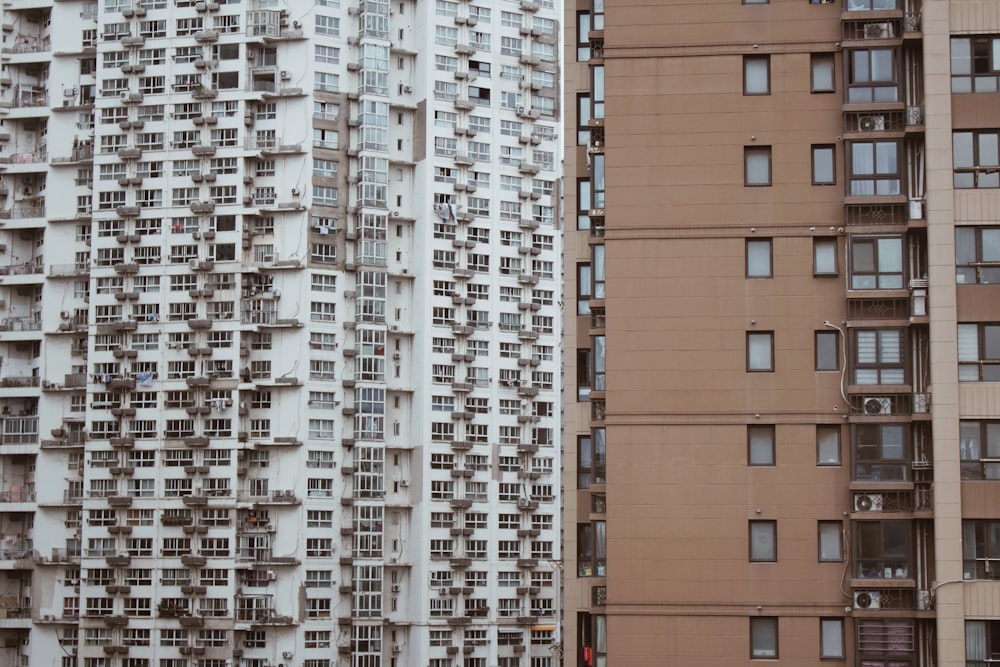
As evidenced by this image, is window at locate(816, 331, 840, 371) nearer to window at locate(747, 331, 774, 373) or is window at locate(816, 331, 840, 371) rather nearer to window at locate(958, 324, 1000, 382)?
window at locate(747, 331, 774, 373)

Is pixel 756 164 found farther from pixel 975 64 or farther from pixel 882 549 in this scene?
pixel 882 549

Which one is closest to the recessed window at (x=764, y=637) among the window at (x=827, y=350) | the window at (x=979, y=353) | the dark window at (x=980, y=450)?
the dark window at (x=980, y=450)

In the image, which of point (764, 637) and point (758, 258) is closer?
point (764, 637)

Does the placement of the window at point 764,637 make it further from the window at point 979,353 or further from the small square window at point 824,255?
the small square window at point 824,255

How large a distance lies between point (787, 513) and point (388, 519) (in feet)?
176

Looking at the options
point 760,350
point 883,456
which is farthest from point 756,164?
point 883,456

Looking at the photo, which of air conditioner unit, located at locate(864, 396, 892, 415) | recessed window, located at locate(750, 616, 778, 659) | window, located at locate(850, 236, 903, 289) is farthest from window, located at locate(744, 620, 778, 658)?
window, located at locate(850, 236, 903, 289)

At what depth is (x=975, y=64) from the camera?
119 ft

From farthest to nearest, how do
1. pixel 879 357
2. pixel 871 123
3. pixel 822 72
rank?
pixel 822 72 < pixel 871 123 < pixel 879 357

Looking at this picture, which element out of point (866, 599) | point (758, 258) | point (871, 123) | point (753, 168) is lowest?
point (866, 599)

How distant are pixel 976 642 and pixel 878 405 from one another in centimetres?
548

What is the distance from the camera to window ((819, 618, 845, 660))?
35.8 metres

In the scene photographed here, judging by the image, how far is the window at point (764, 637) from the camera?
36.0 meters

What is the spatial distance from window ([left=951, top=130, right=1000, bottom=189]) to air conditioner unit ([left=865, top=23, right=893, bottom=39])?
9.87 ft
